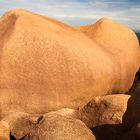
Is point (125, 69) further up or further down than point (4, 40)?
further down

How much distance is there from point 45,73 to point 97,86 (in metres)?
1.15

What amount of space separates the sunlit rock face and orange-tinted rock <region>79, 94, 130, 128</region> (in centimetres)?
90

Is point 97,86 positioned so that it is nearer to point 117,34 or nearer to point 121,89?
point 121,89

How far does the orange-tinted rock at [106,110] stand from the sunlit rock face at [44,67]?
0.90 meters

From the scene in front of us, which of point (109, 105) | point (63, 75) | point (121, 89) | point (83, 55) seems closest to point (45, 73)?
point (63, 75)

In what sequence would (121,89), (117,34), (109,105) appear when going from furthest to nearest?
(117,34) < (121,89) < (109,105)

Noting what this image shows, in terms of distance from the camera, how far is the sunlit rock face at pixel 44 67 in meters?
8.55

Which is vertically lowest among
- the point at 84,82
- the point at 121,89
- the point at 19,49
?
the point at 121,89

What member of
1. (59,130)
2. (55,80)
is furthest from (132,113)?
(55,80)

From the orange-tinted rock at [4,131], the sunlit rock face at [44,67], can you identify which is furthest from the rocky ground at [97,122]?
the sunlit rock face at [44,67]

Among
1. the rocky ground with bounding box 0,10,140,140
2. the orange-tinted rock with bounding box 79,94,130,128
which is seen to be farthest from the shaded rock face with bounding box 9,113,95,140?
the orange-tinted rock with bounding box 79,94,130,128

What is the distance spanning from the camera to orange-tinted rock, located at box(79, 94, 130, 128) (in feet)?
25.0

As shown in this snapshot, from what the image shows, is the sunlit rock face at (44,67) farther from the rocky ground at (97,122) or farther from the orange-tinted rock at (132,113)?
the orange-tinted rock at (132,113)

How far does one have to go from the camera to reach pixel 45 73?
853 cm
